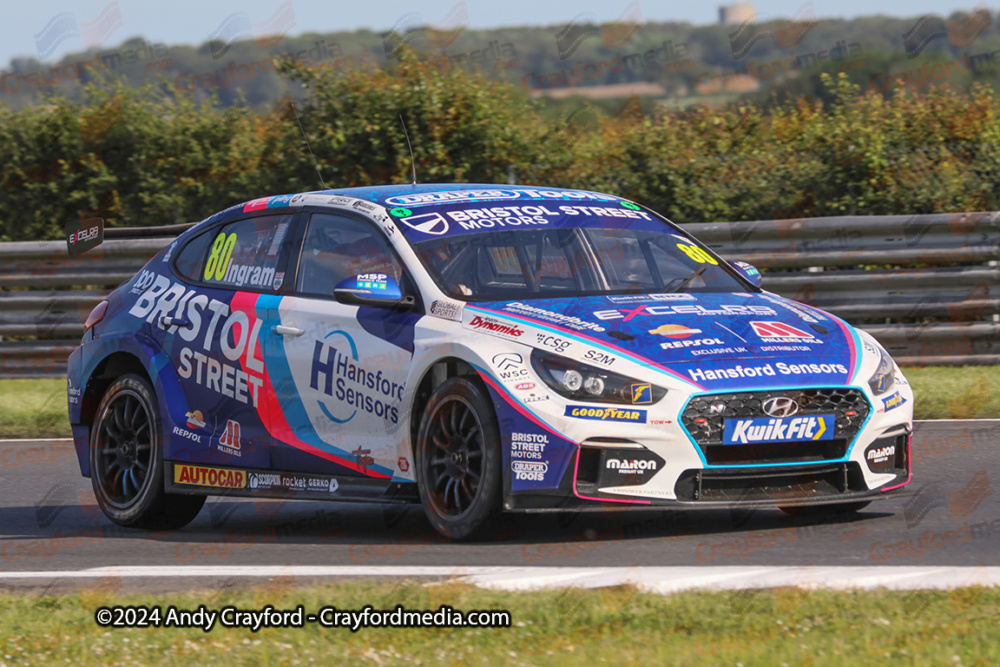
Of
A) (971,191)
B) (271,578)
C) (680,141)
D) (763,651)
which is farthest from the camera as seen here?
(680,141)

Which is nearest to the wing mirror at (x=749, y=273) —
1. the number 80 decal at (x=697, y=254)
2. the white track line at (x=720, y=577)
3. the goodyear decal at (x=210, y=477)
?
the number 80 decal at (x=697, y=254)

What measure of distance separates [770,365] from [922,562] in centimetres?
101

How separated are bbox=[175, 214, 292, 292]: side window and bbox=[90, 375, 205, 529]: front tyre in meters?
0.69

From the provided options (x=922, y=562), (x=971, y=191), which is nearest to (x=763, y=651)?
(x=922, y=562)

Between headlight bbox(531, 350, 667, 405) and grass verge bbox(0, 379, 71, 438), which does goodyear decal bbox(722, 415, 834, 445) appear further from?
grass verge bbox(0, 379, 71, 438)

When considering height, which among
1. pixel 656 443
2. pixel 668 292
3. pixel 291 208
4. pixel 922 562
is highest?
pixel 291 208

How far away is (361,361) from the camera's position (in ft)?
22.2

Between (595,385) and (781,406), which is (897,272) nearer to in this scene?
(781,406)

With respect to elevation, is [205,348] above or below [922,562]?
above

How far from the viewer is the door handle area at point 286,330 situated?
7113 mm

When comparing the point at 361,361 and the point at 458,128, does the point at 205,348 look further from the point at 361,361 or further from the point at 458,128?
the point at 458,128

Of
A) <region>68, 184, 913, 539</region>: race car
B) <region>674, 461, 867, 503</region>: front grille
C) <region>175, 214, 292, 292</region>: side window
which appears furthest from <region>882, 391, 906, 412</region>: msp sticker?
<region>175, 214, 292, 292</region>: side window

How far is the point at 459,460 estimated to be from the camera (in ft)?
20.5

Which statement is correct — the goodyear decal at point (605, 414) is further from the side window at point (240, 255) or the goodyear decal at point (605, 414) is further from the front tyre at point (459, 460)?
the side window at point (240, 255)
